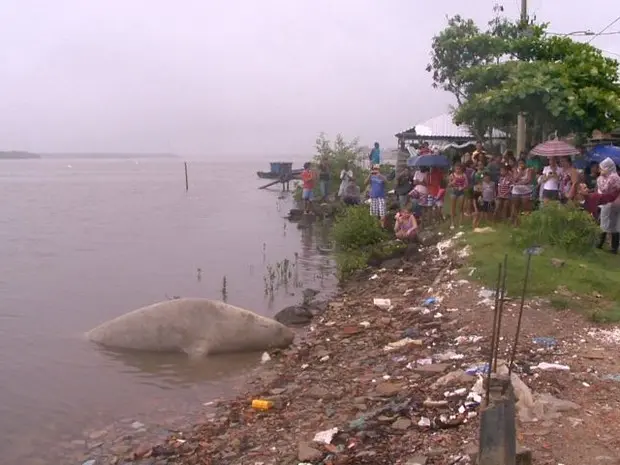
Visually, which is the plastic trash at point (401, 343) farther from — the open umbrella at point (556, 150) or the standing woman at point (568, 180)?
the open umbrella at point (556, 150)

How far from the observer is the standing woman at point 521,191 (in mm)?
12180

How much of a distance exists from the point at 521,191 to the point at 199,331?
21.4ft

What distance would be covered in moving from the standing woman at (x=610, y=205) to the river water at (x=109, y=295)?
5126mm

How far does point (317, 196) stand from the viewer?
25547mm

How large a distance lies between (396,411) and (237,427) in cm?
167

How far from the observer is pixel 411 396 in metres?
5.89

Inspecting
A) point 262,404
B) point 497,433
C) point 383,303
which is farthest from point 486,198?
point 497,433

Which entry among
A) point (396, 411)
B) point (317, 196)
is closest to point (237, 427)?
point (396, 411)

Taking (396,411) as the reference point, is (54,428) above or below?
below

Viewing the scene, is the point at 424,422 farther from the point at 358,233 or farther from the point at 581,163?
the point at 581,163

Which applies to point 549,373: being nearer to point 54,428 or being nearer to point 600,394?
point 600,394

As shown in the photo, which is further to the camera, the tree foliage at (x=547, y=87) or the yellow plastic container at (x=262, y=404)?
the tree foliage at (x=547, y=87)

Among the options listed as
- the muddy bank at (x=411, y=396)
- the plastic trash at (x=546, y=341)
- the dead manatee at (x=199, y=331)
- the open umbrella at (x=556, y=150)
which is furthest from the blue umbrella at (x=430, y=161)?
the plastic trash at (x=546, y=341)

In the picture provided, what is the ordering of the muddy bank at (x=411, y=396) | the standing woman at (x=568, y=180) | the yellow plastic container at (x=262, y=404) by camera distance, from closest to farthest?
the muddy bank at (x=411, y=396)
the yellow plastic container at (x=262, y=404)
the standing woman at (x=568, y=180)
